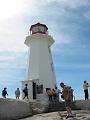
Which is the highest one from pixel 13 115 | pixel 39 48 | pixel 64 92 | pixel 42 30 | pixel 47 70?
pixel 42 30

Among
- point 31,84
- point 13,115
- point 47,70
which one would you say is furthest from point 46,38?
point 13,115

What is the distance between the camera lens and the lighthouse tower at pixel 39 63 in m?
31.0

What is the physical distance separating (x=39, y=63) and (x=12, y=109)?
15899 mm

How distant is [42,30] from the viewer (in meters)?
34.7

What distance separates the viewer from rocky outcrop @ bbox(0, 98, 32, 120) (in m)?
16.1

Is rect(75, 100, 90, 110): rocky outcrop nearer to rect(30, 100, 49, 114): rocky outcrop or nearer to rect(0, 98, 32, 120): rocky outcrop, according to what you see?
rect(30, 100, 49, 114): rocky outcrop

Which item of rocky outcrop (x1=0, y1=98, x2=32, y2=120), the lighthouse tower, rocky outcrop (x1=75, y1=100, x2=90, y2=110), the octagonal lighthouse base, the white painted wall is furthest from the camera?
the white painted wall

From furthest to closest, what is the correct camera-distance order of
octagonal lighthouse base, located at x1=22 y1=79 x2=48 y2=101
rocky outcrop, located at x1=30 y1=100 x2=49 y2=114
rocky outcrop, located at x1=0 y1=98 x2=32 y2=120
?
octagonal lighthouse base, located at x1=22 y1=79 x2=48 y2=101 → rocky outcrop, located at x1=30 y1=100 x2=49 y2=114 → rocky outcrop, located at x1=0 y1=98 x2=32 y2=120

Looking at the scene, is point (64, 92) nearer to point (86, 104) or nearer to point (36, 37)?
point (86, 104)

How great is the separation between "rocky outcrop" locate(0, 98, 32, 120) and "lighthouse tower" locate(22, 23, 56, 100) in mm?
11721

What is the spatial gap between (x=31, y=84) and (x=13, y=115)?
14.0m

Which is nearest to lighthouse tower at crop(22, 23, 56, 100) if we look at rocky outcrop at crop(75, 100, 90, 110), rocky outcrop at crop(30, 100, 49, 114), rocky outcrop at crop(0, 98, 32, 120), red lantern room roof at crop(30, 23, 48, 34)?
red lantern room roof at crop(30, 23, 48, 34)

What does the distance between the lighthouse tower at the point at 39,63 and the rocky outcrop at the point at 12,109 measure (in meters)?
11.7

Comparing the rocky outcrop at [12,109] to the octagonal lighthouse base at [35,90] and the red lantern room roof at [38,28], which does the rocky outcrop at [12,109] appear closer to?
the octagonal lighthouse base at [35,90]
